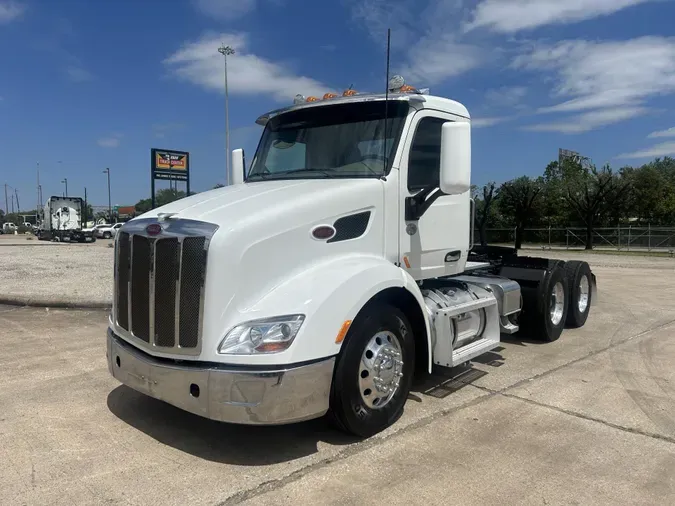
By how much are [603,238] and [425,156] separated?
39.7 m

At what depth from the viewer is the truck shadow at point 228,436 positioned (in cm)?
381

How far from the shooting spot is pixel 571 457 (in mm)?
3822

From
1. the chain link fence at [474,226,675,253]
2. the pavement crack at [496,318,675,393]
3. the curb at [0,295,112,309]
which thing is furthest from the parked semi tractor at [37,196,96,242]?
the pavement crack at [496,318,675,393]

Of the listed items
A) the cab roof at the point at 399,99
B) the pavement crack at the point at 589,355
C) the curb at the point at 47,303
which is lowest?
the pavement crack at the point at 589,355

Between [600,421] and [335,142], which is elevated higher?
[335,142]

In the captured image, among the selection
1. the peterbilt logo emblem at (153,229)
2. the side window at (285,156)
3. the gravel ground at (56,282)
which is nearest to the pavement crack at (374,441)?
the peterbilt logo emblem at (153,229)

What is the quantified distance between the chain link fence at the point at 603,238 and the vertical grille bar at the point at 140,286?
3155 cm

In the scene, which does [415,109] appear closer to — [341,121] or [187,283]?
[341,121]

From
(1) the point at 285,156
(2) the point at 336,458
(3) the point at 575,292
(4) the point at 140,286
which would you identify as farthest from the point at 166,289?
(3) the point at 575,292

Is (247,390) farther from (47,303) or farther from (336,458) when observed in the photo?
(47,303)

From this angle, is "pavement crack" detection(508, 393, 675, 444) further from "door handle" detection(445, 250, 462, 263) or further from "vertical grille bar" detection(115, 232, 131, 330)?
"vertical grille bar" detection(115, 232, 131, 330)

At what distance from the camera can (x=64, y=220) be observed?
43000 millimetres

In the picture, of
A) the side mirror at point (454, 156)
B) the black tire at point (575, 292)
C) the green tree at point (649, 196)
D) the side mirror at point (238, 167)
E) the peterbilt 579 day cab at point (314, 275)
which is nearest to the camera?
the peterbilt 579 day cab at point (314, 275)

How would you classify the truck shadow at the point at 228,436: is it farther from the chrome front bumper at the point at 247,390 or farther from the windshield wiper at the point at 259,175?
the windshield wiper at the point at 259,175
